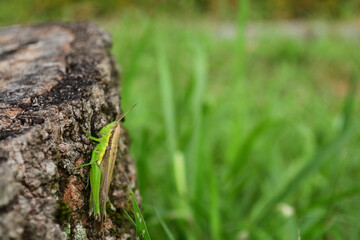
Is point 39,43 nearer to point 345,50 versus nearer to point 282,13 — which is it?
point 345,50

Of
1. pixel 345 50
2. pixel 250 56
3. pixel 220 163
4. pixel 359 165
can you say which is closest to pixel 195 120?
pixel 220 163

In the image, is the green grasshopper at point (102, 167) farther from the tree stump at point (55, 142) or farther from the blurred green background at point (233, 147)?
the blurred green background at point (233, 147)

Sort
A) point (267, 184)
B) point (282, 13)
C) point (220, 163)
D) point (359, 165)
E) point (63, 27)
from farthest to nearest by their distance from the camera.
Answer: point (282, 13) → point (220, 163) → point (359, 165) → point (267, 184) → point (63, 27)

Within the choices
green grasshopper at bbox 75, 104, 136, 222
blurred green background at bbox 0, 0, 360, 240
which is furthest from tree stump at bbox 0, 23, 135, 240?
blurred green background at bbox 0, 0, 360, 240

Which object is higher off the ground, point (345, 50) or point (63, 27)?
point (63, 27)

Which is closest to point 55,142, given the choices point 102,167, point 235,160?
point 102,167

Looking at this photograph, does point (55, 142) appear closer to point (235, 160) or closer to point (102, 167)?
point (102, 167)

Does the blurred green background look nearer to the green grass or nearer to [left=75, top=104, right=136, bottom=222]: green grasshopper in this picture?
the green grass
